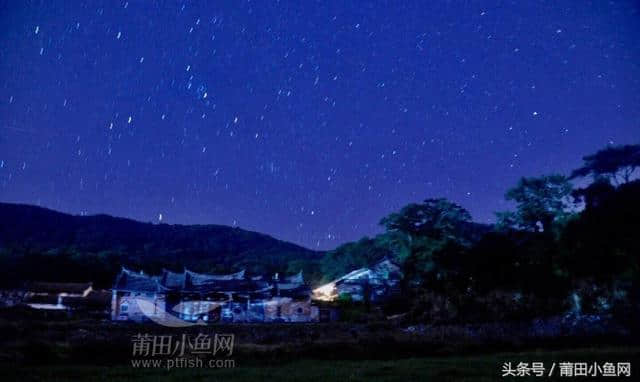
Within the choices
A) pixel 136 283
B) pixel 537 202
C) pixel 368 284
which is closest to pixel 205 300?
pixel 136 283

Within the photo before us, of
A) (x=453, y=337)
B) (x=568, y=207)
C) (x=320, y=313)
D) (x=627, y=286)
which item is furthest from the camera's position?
(x=320, y=313)

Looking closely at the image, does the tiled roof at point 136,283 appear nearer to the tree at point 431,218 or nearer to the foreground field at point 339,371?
the tree at point 431,218

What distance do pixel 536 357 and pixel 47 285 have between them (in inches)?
2157

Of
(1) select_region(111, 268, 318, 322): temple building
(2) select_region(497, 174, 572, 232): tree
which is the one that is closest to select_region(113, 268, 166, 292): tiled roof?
(1) select_region(111, 268, 318, 322): temple building

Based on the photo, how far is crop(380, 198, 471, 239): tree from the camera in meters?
46.2

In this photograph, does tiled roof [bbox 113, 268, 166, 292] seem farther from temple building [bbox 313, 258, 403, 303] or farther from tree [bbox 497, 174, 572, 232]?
tree [bbox 497, 174, 572, 232]

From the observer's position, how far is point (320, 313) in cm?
4412

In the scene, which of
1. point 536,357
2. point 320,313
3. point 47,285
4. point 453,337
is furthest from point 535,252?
point 47,285

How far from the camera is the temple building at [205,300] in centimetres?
4462

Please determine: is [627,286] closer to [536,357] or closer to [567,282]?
[567,282]

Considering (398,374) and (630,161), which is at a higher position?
(630,161)

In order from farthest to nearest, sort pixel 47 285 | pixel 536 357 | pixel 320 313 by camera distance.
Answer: pixel 47 285 < pixel 320 313 < pixel 536 357

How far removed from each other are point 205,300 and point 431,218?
21194 millimetres

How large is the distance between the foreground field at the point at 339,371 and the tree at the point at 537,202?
19448 mm
